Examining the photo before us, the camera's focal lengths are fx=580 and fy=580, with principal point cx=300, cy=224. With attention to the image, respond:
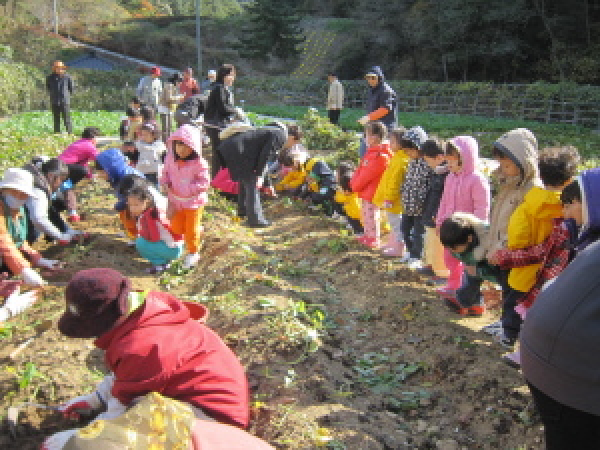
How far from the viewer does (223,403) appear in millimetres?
3012

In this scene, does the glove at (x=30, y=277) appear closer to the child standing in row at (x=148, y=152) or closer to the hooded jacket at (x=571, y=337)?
the child standing in row at (x=148, y=152)

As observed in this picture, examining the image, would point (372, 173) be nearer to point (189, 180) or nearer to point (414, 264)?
point (414, 264)

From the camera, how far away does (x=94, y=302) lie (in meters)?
2.80

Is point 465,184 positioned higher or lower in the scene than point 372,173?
higher

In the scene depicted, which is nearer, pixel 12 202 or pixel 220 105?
pixel 12 202

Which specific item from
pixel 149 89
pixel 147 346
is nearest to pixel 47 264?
pixel 147 346

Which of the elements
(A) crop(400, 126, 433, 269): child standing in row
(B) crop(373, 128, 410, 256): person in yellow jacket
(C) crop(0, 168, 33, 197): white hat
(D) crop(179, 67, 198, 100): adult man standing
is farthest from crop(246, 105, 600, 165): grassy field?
(C) crop(0, 168, 33, 197): white hat

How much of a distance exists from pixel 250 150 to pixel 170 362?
195 inches

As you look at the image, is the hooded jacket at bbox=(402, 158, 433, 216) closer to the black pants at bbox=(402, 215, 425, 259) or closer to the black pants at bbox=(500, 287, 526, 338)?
the black pants at bbox=(402, 215, 425, 259)

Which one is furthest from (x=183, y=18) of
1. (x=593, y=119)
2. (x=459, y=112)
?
(x=593, y=119)

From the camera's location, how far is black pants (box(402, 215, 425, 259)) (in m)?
6.18

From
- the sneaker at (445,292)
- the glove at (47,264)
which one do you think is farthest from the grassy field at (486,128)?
the glove at (47,264)

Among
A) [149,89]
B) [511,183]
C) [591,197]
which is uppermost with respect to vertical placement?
[149,89]

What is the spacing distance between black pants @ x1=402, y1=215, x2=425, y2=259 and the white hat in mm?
3770
